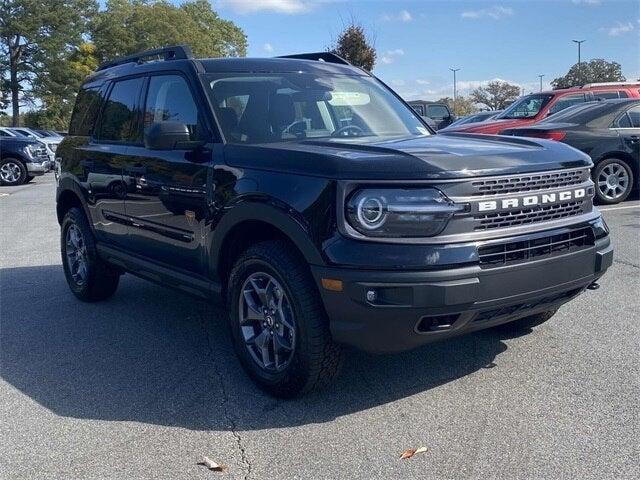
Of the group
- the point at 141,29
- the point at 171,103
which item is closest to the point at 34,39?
the point at 141,29

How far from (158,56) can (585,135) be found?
6.82 m

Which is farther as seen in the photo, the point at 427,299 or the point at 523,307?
the point at 523,307

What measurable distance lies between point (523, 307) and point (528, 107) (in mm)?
10656

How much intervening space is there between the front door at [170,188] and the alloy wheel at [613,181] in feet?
24.3

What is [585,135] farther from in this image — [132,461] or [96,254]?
[132,461]

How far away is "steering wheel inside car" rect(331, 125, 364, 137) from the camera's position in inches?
180

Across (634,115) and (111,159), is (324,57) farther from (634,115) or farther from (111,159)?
(634,115)

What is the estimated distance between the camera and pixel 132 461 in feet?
10.9

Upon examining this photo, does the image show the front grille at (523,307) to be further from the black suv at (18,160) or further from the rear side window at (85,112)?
the black suv at (18,160)

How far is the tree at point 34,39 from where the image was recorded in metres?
52.2

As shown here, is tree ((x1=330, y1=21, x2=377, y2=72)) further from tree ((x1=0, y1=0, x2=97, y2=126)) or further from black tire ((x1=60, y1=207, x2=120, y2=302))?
tree ((x1=0, y1=0, x2=97, y2=126))

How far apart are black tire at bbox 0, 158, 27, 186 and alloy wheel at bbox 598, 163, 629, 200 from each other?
15.0 m

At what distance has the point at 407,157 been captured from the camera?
3506mm

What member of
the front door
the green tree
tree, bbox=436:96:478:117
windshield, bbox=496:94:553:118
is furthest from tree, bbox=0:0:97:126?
the front door
